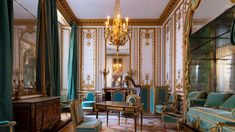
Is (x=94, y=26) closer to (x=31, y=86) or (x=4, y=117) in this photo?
(x=31, y=86)

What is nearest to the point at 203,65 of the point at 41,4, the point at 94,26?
the point at 41,4

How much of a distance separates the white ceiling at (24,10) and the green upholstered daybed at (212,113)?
3.81m

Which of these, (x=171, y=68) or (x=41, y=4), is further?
(x=171, y=68)

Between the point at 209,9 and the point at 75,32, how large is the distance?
539cm

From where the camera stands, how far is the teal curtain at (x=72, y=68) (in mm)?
8227

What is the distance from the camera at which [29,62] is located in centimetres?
451

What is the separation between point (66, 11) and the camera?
7.54 meters

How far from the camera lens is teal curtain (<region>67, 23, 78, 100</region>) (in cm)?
823

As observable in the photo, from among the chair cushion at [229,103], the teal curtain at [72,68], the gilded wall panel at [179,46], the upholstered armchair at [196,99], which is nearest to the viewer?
the chair cushion at [229,103]

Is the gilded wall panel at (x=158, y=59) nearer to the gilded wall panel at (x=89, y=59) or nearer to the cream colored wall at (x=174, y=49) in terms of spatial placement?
the cream colored wall at (x=174, y=49)

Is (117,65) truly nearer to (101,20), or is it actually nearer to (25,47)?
(101,20)

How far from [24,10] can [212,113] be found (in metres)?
3.96

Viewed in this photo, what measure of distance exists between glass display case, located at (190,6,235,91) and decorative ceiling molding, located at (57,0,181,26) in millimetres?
1745

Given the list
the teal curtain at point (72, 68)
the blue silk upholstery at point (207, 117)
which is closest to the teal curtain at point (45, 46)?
the teal curtain at point (72, 68)
